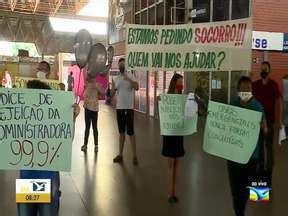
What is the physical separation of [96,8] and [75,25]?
2.07 m

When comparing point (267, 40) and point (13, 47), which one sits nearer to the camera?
point (267, 40)

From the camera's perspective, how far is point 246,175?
4629 millimetres

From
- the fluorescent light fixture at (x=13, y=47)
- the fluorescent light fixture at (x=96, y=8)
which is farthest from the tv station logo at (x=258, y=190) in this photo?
the fluorescent light fixture at (x=13, y=47)

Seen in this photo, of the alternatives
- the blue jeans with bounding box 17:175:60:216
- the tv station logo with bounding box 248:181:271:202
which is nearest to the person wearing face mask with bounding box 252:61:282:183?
the tv station logo with bounding box 248:181:271:202

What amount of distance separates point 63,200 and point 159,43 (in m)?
2.29

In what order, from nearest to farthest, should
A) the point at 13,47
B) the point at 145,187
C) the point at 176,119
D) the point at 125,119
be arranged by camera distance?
the point at 176,119
the point at 145,187
the point at 125,119
the point at 13,47

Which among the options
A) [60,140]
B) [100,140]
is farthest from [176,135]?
[100,140]

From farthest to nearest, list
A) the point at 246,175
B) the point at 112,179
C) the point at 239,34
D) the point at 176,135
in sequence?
the point at 112,179
the point at 176,135
the point at 239,34
the point at 246,175

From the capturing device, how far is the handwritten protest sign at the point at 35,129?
12.4ft

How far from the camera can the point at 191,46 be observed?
5391 mm

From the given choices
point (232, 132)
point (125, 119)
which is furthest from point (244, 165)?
point (125, 119)

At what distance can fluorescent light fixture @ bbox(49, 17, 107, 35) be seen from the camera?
28.9m

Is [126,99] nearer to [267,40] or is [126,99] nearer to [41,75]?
[41,75]

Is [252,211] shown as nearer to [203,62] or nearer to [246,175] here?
[246,175]
